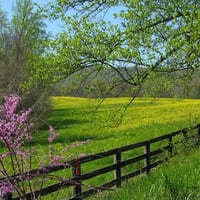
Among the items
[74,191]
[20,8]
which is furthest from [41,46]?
[20,8]

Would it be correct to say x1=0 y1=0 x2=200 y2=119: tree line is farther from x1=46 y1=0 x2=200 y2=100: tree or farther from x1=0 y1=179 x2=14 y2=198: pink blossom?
x1=0 y1=179 x2=14 y2=198: pink blossom

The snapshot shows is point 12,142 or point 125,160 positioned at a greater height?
point 12,142

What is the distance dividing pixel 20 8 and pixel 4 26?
3502 millimetres

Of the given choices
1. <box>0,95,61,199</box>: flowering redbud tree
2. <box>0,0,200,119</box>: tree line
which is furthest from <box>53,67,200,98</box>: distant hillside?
<box>0,95,61,199</box>: flowering redbud tree

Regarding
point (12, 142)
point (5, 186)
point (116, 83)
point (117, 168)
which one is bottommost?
point (117, 168)

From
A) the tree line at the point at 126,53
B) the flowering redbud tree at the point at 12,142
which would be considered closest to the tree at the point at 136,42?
the tree line at the point at 126,53

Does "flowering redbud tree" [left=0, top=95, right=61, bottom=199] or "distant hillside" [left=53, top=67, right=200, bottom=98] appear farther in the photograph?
"distant hillside" [left=53, top=67, right=200, bottom=98]

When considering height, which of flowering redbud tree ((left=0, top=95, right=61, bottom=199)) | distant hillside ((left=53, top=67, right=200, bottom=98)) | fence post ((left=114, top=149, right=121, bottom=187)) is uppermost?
distant hillside ((left=53, top=67, right=200, bottom=98))

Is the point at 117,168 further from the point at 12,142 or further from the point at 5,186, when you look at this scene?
the point at 12,142

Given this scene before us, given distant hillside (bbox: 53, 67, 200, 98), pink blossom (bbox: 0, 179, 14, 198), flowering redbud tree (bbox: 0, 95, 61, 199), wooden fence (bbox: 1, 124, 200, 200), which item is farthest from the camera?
distant hillside (bbox: 53, 67, 200, 98)

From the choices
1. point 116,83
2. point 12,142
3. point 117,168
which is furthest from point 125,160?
point 12,142

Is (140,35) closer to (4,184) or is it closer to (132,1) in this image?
(132,1)

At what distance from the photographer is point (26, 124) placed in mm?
4141

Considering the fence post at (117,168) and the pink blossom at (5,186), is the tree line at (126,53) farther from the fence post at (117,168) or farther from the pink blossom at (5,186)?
the pink blossom at (5,186)
